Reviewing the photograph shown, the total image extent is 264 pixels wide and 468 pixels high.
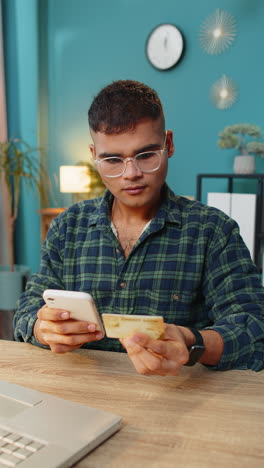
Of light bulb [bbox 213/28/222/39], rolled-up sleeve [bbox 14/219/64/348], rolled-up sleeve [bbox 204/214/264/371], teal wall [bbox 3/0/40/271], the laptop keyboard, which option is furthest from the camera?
teal wall [bbox 3/0/40/271]

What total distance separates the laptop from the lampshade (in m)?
3.32

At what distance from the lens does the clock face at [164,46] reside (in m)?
4.11

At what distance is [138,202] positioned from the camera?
1339mm

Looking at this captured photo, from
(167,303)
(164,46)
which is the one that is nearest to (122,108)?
(167,303)

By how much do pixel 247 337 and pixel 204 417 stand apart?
35cm

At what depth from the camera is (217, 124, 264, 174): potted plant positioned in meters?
3.73

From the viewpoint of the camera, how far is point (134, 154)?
1.30m

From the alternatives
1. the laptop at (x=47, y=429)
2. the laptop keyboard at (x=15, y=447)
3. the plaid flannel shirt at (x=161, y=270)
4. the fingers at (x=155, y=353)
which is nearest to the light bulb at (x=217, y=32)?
the plaid flannel shirt at (x=161, y=270)

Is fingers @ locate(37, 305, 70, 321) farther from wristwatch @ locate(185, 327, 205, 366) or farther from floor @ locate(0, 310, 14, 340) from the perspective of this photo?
floor @ locate(0, 310, 14, 340)

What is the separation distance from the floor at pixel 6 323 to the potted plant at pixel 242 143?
2147 millimetres

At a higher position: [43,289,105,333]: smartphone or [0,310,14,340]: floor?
[43,289,105,333]: smartphone

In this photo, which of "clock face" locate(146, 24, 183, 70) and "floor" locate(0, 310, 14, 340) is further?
"clock face" locate(146, 24, 183, 70)

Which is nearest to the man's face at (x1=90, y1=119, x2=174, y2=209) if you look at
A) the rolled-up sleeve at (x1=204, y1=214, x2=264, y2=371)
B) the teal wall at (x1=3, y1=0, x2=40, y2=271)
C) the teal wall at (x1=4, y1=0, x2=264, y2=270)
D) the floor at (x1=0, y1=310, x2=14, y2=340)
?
the rolled-up sleeve at (x1=204, y1=214, x2=264, y2=371)

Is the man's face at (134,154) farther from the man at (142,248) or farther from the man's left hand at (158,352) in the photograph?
the man's left hand at (158,352)
